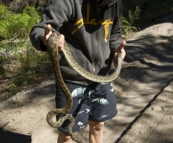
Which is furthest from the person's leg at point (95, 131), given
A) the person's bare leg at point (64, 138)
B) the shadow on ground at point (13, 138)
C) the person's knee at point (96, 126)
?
the shadow on ground at point (13, 138)

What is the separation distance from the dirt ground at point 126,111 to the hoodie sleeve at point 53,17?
1855 mm

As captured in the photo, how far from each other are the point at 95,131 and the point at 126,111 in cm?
177

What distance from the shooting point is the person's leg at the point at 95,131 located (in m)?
2.76

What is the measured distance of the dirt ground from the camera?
11.8 ft

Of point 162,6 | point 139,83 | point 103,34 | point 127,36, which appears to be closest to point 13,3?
point 127,36

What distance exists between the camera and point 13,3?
463 inches

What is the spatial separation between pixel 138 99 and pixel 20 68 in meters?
2.83

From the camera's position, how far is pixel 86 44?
2.29m

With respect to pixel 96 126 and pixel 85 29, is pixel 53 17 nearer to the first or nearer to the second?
pixel 85 29

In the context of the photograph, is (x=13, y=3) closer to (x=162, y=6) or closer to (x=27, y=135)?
(x=162, y=6)

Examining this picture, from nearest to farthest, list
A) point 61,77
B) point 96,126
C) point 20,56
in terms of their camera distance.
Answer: point 61,77, point 96,126, point 20,56

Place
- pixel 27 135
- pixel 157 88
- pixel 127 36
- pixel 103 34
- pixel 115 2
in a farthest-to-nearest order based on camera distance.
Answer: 1. pixel 127 36
2. pixel 157 88
3. pixel 27 135
4. pixel 103 34
5. pixel 115 2

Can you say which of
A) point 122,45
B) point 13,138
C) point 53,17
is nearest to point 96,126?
point 122,45

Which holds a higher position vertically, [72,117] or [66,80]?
[66,80]
